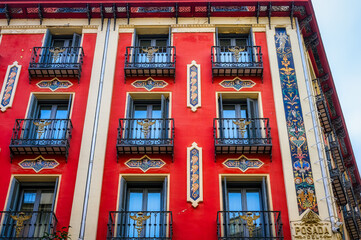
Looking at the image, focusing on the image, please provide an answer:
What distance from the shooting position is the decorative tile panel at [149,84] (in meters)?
20.1

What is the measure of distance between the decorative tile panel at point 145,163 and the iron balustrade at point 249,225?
2.94 metres

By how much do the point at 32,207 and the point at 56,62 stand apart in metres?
6.44

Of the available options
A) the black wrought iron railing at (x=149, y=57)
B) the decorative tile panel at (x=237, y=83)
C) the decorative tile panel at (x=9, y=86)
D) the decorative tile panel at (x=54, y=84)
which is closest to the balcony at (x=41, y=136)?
the decorative tile panel at (x=9, y=86)

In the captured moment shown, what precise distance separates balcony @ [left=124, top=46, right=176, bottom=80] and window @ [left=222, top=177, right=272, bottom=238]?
5.43 meters

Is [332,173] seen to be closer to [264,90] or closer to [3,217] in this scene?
[264,90]

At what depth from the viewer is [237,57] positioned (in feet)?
67.9

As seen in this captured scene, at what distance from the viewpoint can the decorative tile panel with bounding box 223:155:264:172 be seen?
1772 cm

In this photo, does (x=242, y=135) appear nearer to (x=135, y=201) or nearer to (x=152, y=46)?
(x=135, y=201)

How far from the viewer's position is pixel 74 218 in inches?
646

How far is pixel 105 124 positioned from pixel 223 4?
7734 mm

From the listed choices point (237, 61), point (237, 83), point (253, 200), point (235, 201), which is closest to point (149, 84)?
point (237, 83)

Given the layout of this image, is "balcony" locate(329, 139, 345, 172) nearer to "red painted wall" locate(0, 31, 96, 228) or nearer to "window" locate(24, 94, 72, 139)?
"red painted wall" locate(0, 31, 96, 228)

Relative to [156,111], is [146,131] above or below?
below

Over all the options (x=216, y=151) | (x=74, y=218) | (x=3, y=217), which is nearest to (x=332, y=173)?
(x=216, y=151)
